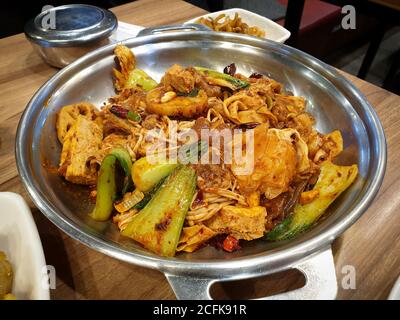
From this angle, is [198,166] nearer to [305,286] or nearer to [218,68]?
[305,286]

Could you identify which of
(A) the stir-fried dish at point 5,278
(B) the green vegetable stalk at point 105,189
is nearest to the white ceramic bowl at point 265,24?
(B) the green vegetable stalk at point 105,189

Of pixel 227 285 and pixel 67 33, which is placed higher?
pixel 67 33

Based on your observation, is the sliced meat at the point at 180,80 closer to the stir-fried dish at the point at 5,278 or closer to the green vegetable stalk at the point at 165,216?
the green vegetable stalk at the point at 165,216

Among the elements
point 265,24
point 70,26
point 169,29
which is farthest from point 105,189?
point 265,24

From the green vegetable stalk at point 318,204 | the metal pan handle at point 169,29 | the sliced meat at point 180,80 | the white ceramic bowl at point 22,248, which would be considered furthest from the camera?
the metal pan handle at point 169,29

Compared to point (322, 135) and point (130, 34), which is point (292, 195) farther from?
point (130, 34)
